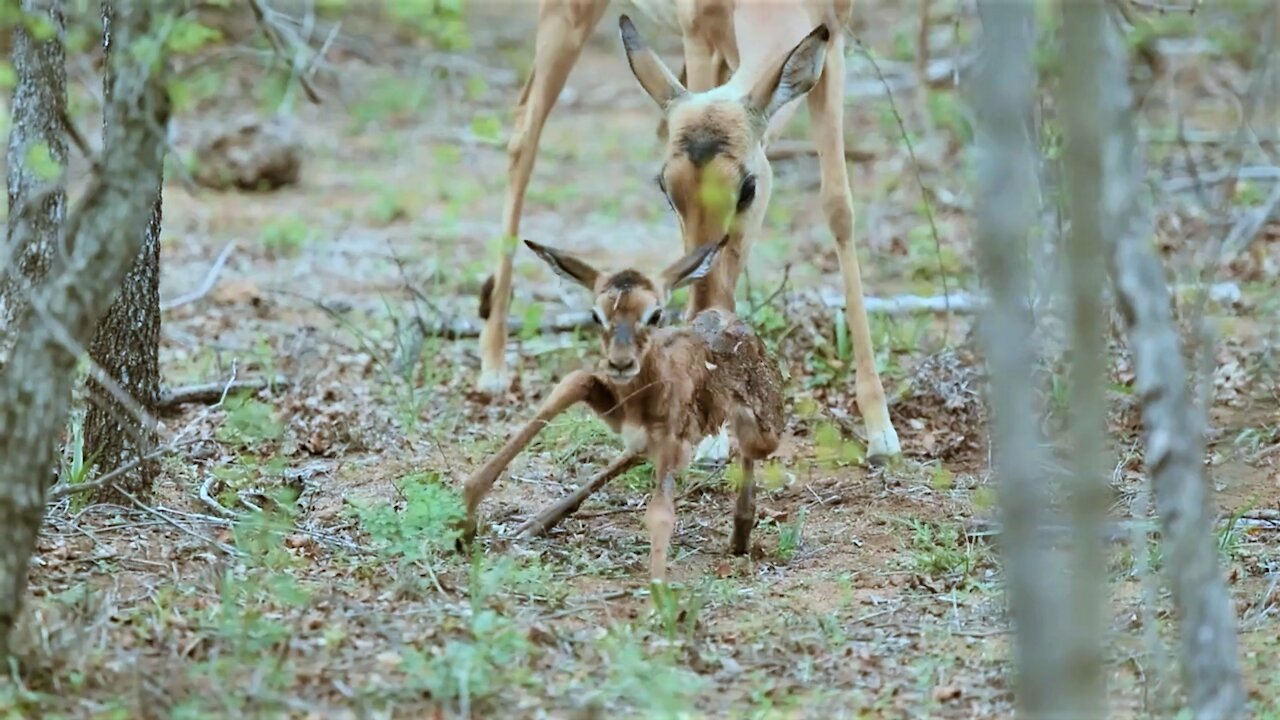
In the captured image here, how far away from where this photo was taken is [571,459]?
743cm

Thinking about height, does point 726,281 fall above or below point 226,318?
above

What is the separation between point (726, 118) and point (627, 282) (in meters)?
1.75

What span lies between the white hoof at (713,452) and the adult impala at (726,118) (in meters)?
0.62

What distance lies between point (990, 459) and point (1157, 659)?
8.81 ft

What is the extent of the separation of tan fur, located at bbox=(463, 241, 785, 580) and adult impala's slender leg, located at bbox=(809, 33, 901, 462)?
5.21 feet

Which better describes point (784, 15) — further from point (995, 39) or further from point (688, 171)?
point (995, 39)

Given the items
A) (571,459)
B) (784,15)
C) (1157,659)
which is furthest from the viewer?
(784,15)

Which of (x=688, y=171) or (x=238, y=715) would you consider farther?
(x=688, y=171)

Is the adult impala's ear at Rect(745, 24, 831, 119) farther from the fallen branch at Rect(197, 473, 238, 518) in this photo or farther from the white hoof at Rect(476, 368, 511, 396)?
the fallen branch at Rect(197, 473, 238, 518)

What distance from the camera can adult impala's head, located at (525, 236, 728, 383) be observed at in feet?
17.5

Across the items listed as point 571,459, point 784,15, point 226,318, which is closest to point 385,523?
point 571,459

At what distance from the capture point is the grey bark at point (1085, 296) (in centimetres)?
308

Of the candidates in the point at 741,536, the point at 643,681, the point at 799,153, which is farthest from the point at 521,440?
the point at 799,153

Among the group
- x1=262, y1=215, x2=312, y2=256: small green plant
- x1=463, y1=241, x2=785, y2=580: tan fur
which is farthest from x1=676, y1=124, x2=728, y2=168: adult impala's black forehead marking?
x1=262, y1=215, x2=312, y2=256: small green plant
